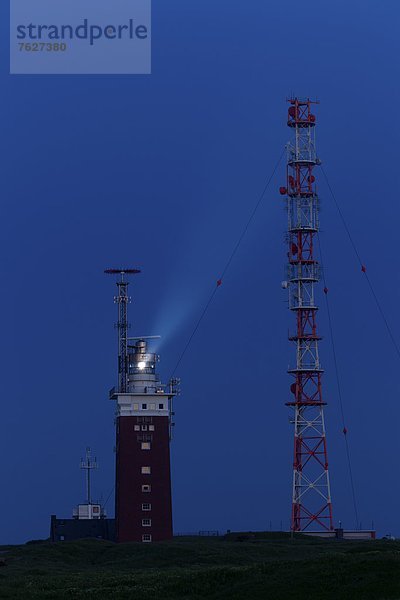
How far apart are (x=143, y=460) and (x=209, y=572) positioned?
3978 cm

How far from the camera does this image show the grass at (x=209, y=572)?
75.5 metres

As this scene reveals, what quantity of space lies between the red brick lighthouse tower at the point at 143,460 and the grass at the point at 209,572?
268 inches

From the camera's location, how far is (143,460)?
404ft

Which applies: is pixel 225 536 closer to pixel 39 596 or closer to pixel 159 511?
pixel 159 511

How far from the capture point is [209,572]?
8369cm

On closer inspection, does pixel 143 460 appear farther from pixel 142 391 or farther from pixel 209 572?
pixel 209 572

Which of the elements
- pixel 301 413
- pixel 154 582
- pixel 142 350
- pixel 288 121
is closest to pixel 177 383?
pixel 142 350

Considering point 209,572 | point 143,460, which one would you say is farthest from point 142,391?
point 209,572

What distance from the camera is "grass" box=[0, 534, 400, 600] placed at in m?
75.5

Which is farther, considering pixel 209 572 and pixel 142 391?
pixel 142 391

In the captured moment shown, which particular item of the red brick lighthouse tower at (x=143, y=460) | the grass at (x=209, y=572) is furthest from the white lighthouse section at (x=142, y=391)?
the grass at (x=209, y=572)

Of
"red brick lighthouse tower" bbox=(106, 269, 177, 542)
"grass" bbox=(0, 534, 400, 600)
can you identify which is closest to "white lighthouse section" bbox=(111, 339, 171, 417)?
"red brick lighthouse tower" bbox=(106, 269, 177, 542)

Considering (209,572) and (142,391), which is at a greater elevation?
(142,391)

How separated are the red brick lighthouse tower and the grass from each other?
268 inches
